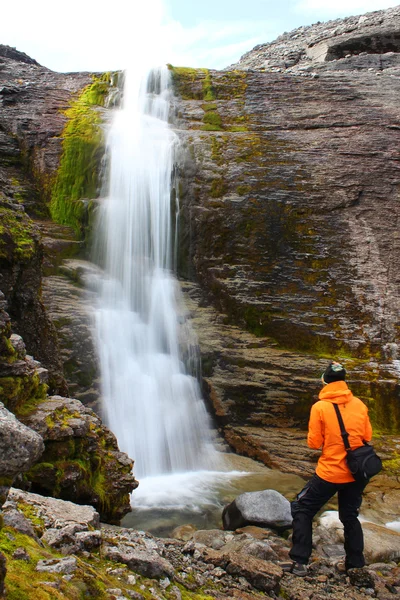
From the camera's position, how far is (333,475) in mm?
4836

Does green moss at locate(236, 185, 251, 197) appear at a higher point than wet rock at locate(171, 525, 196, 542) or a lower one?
higher

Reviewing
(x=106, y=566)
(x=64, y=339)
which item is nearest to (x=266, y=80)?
(x=64, y=339)

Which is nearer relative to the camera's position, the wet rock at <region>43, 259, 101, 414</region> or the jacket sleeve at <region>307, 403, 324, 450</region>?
the jacket sleeve at <region>307, 403, 324, 450</region>

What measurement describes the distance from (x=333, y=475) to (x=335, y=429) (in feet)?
1.56

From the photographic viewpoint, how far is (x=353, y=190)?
12.8m

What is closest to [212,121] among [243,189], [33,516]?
[243,189]

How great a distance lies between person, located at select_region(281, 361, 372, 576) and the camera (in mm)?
4824

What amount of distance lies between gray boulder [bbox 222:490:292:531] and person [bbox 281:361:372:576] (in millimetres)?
1770

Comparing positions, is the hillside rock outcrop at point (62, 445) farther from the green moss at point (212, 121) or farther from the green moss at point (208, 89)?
the green moss at point (208, 89)

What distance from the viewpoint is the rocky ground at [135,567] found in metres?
2.62

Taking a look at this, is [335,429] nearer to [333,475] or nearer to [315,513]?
[333,475]

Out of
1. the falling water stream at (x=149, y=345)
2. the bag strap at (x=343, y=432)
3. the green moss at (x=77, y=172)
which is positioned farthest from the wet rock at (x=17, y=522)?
the green moss at (x=77, y=172)

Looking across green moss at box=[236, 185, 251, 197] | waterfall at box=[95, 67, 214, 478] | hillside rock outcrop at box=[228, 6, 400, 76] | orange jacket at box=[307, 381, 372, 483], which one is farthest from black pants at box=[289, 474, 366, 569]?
hillside rock outcrop at box=[228, 6, 400, 76]

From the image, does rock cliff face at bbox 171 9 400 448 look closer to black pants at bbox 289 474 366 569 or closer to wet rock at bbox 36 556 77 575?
black pants at bbox 289 474 366 569
